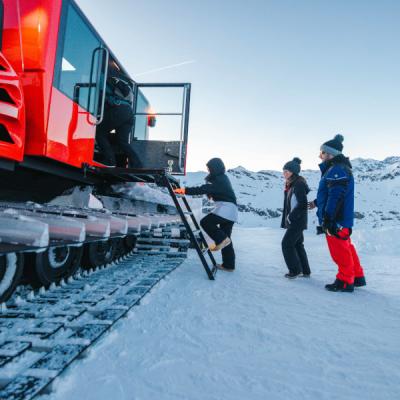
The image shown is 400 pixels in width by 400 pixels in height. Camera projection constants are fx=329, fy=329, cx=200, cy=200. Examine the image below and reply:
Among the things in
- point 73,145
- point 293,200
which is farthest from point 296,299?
point 73,145

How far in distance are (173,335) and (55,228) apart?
3.47ft

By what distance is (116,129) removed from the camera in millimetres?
4852

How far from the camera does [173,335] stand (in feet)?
7.39

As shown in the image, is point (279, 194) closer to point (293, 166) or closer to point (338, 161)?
point (293, 166)

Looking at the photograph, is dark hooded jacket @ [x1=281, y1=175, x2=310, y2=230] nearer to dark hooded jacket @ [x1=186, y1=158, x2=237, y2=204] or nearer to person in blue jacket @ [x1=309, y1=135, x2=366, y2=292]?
person in blue jacket @ [x1=309, y1=135, x2=366, y2=292]

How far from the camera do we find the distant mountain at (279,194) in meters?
53.6

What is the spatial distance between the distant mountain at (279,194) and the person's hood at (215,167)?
38.6 m

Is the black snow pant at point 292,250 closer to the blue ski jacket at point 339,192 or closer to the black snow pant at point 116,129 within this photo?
the blue ski jacket at point 339,192

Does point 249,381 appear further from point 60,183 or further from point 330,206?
point 60,183

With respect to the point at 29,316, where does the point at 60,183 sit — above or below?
above

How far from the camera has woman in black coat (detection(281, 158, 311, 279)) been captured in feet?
14.4

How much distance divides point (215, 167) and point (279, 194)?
227 ft

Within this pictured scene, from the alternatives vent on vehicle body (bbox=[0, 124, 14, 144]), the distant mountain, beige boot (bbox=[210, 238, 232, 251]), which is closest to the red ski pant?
beige boot (bbox=[210, 238, 232, 251])

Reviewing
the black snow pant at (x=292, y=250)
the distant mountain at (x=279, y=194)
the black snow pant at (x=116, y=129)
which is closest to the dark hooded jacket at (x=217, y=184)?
the black snow pant at (x=292, y=250)
